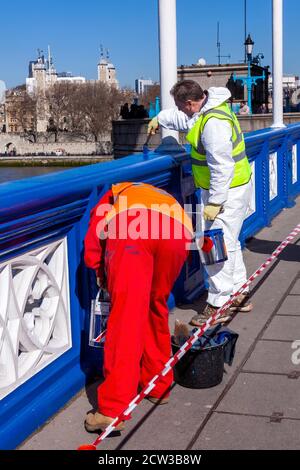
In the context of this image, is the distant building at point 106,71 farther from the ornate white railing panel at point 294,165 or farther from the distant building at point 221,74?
the ornate white railing panel at point 294,165

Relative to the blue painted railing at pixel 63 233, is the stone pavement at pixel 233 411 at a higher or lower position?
lower

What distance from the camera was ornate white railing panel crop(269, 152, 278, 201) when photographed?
1042 centimetres

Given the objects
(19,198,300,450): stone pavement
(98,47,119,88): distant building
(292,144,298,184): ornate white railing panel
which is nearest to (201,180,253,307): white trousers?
(19,198,300,450): stone pavement

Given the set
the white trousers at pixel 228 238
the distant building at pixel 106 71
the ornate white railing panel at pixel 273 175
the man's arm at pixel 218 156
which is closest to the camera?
the man's arm at pixel 218 156

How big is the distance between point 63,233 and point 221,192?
1317 mm

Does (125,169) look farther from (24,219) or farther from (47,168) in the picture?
(47,168)

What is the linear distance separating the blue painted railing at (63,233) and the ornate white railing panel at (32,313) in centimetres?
5

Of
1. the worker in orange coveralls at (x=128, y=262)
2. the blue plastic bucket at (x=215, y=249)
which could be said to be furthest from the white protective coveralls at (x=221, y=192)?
the worker in orange coveralls at (x=128, y=262)

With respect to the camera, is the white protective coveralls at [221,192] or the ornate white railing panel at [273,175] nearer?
the white protective coveralls at [221,192]

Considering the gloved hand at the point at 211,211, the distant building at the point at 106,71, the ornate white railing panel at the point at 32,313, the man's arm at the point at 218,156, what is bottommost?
the ornate white railing panel at the point at 32,313

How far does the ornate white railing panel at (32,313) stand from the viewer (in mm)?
3701

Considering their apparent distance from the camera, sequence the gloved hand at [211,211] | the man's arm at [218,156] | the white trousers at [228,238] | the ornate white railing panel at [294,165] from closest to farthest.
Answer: the man's arm at [218,156], the gloved hand at [211,211], the white trousers at [228,238], the ornate white railing panel at [294,165]

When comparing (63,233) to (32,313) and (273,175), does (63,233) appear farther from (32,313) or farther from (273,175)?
(273,175)

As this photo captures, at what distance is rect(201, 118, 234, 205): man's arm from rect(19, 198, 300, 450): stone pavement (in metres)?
1.01
